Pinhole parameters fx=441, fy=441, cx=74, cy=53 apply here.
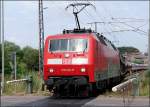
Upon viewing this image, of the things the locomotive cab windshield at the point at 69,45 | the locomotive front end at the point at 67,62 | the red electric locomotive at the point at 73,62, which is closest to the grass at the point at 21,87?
the red electric locomotive at the point at 73,62

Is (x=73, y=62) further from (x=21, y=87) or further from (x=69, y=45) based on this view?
(x=21, y=87)

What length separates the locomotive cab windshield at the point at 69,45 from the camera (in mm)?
21438

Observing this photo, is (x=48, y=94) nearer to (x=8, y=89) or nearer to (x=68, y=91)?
(x=68, y=91)

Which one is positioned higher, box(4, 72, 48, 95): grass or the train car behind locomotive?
the train car behind locomotive

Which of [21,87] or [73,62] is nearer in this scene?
[73,62]

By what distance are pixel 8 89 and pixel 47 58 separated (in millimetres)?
5073

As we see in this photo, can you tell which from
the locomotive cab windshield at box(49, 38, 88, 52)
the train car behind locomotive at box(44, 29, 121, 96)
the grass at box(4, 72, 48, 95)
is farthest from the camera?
the grass at box(4, 72, 48, 95)

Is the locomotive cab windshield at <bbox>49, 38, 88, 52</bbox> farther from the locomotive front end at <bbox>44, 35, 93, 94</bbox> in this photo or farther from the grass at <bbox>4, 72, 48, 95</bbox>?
the grass at <bbox>4, 72, 48, 95</bbox>

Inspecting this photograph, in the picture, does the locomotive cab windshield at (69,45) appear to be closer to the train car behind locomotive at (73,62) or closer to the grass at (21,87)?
the train car behind locomotive at (73,62)

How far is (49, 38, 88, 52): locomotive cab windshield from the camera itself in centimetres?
2144

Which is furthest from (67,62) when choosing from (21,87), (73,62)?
(21,87)

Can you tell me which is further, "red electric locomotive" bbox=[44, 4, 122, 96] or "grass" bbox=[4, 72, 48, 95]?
"grass" bbox=[4, 72, 48, 95]

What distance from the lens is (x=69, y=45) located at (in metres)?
21.7

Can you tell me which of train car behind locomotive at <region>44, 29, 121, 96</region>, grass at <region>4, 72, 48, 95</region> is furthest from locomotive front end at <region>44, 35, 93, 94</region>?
grass at <region>4, 72, 48, 95</region>
